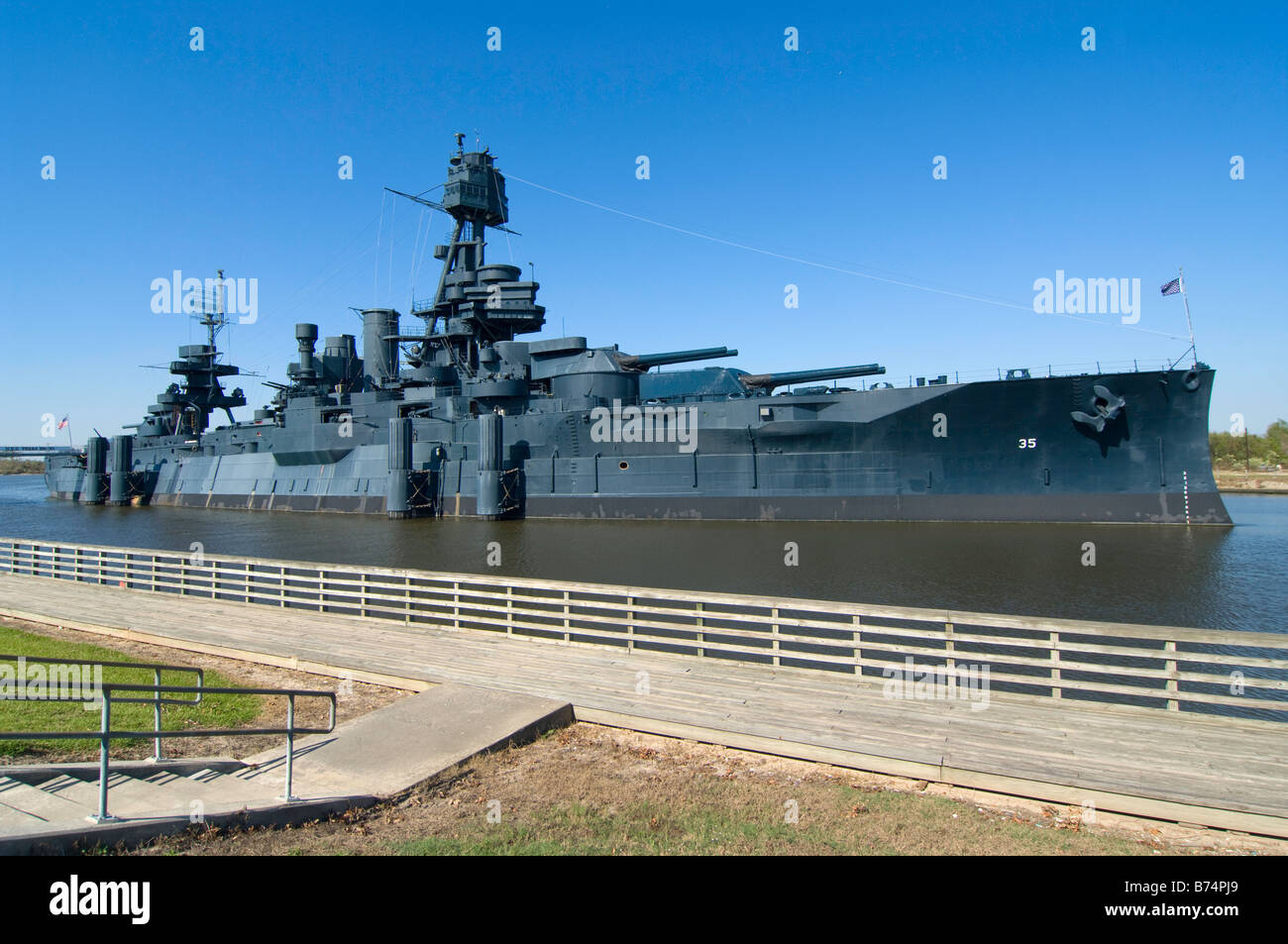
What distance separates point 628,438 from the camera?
36375 millimetres

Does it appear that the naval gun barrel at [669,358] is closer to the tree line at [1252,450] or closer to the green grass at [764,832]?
the green grass at [764,832]

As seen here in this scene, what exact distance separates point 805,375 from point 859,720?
28170 millimetres

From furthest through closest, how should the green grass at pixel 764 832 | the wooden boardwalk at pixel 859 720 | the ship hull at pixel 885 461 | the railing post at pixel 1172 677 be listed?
the ship hull at pixel 885 461 → the railing post at pixel 1172 677 → the wooden boardwalk at pixel 859 720 → the green grass at pixel 764 832

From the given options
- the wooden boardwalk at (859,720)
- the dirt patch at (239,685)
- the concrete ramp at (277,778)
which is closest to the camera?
the concrete ramp at (277,778)

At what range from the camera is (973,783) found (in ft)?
20.0

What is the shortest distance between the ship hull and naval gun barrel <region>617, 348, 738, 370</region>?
2.38m

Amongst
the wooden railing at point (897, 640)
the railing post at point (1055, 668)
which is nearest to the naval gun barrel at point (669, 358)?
the wooden railing at point (897, 640)

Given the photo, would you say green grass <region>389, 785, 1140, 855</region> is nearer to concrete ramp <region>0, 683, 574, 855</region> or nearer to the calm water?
concrete ramp <region>0, 683, 574, 855</region>

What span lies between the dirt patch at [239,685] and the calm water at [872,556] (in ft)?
35.0

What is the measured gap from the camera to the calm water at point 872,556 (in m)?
16.9

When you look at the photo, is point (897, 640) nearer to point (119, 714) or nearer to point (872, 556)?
point (872, 556)

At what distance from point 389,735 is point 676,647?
705 centimetres

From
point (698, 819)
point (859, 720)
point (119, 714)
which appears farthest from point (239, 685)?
point (859, 720)

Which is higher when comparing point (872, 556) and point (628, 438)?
point (628, 438)
